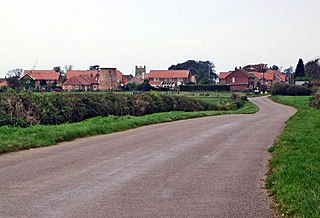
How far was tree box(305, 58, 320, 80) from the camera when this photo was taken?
115 metres

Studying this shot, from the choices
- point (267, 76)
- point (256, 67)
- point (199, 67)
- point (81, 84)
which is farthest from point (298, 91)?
point (199, 67)

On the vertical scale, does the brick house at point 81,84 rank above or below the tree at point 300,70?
below

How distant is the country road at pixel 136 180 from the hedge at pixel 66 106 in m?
6.01

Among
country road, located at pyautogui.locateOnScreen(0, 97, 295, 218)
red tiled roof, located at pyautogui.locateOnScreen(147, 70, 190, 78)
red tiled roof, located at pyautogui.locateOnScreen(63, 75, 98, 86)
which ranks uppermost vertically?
red tiled roof, located at pyautogui.locateOnScreen(147, 70, 190, 78)

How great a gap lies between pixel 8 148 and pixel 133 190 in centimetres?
652

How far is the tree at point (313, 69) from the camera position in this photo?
114706mm

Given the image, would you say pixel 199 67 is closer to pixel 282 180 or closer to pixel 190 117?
pixel 190 117

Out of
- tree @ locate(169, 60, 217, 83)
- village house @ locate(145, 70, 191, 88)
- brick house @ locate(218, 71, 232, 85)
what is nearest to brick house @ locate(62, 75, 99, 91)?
village house @ locate(145, 70, 191, 88)

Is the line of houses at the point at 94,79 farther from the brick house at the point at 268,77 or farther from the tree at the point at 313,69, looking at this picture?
the tree at the point at 313,69

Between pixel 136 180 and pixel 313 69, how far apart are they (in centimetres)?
11480

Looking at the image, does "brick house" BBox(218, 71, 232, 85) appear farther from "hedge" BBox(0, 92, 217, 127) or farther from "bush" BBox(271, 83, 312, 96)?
"hedge" BBox(0, 92, 217, 127)

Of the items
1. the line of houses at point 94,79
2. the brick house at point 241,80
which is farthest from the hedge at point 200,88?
the brick house at point 241,80

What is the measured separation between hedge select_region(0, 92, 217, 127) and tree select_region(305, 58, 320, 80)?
81.2 meters

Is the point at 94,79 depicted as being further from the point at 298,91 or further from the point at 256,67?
the point at 256,67
